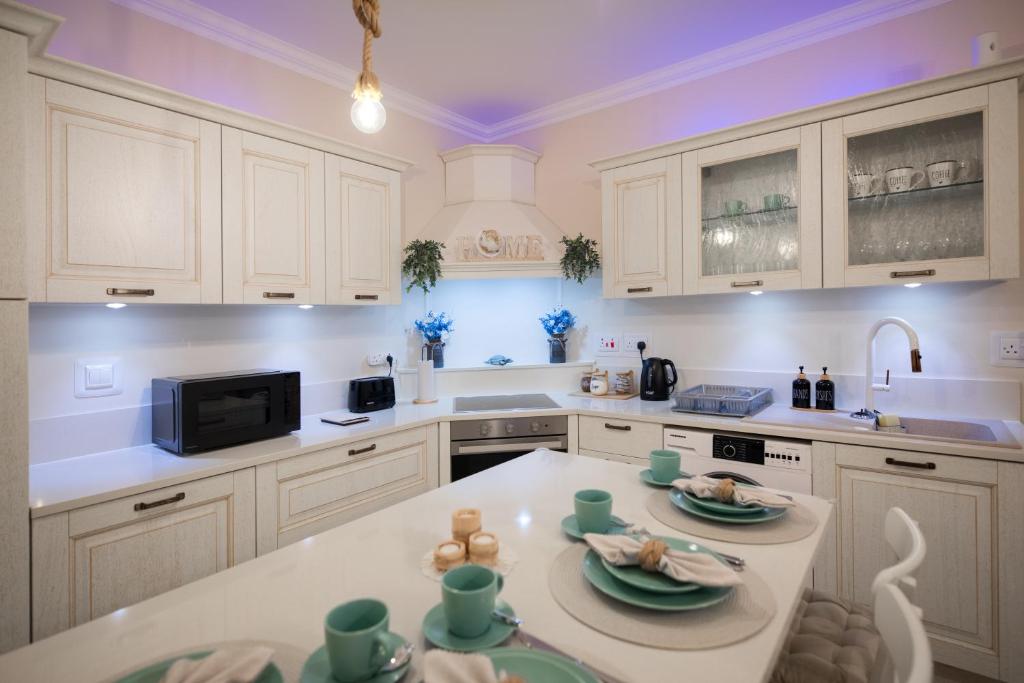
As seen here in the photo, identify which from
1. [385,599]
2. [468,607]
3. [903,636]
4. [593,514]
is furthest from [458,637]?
[903,636]

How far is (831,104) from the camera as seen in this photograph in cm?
226

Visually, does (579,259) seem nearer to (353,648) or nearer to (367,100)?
(367,100)

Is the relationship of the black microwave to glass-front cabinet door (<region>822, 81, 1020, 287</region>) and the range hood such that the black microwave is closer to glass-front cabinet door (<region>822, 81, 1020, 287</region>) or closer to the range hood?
the range hood

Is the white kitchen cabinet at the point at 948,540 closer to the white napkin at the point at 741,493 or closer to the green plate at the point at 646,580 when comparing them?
the white napkin at the point at 741,493

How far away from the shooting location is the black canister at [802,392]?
2545mm

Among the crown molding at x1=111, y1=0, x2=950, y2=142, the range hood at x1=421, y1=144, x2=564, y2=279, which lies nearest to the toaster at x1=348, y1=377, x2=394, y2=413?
the range hood at x1=421, y1=144, x2=564, y2=279

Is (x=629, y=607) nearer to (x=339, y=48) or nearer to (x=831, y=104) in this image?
(x=831, y=104)

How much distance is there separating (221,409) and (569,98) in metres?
2.72

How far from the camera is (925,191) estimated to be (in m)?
2.17

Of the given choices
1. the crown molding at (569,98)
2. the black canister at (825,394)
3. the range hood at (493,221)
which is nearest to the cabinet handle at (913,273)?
the black canister at (825,394)

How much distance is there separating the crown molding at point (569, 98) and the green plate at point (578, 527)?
2656 millimetres

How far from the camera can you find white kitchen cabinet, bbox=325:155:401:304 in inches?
101

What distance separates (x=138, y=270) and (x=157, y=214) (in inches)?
8.8

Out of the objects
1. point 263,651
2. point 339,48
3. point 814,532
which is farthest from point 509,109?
point 263,651
